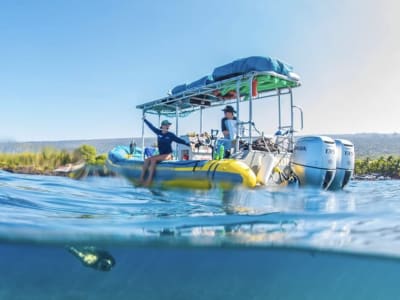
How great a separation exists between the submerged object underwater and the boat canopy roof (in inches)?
197

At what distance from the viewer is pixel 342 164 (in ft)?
25.9

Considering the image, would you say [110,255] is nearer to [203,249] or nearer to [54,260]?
[54,260]

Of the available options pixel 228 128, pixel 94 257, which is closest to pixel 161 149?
pixel 228 128

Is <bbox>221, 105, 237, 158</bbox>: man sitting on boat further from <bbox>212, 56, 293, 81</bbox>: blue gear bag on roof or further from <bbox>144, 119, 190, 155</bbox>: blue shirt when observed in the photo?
<bbox>144, 119, 190, 155</bbox>: blue shirt

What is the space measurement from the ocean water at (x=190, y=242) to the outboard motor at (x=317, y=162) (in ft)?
0.97

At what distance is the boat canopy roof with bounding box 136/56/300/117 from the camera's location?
8.58 meters

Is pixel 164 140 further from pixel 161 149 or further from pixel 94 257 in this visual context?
pixel 94 257

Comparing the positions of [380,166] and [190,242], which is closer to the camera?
[190,242]

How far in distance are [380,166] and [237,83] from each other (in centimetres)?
1341

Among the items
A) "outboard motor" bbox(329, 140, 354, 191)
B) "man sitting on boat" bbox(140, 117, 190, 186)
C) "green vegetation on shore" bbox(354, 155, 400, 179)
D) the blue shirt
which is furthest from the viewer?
"green vegetation on shore" bbox(354, 155, 400, 179)

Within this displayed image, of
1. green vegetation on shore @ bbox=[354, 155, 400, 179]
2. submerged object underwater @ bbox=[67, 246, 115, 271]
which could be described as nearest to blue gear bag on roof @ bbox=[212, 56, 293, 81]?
submerged object underwater @ bbox=[67, 246, 115, 271]

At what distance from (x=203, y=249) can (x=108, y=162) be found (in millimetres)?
6928

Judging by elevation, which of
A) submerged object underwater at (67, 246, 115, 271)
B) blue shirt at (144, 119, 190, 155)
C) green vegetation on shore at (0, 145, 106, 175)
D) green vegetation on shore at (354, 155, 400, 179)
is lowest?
submerged object underwater at (67, 246, 115, 271)

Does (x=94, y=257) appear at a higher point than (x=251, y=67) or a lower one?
lower
